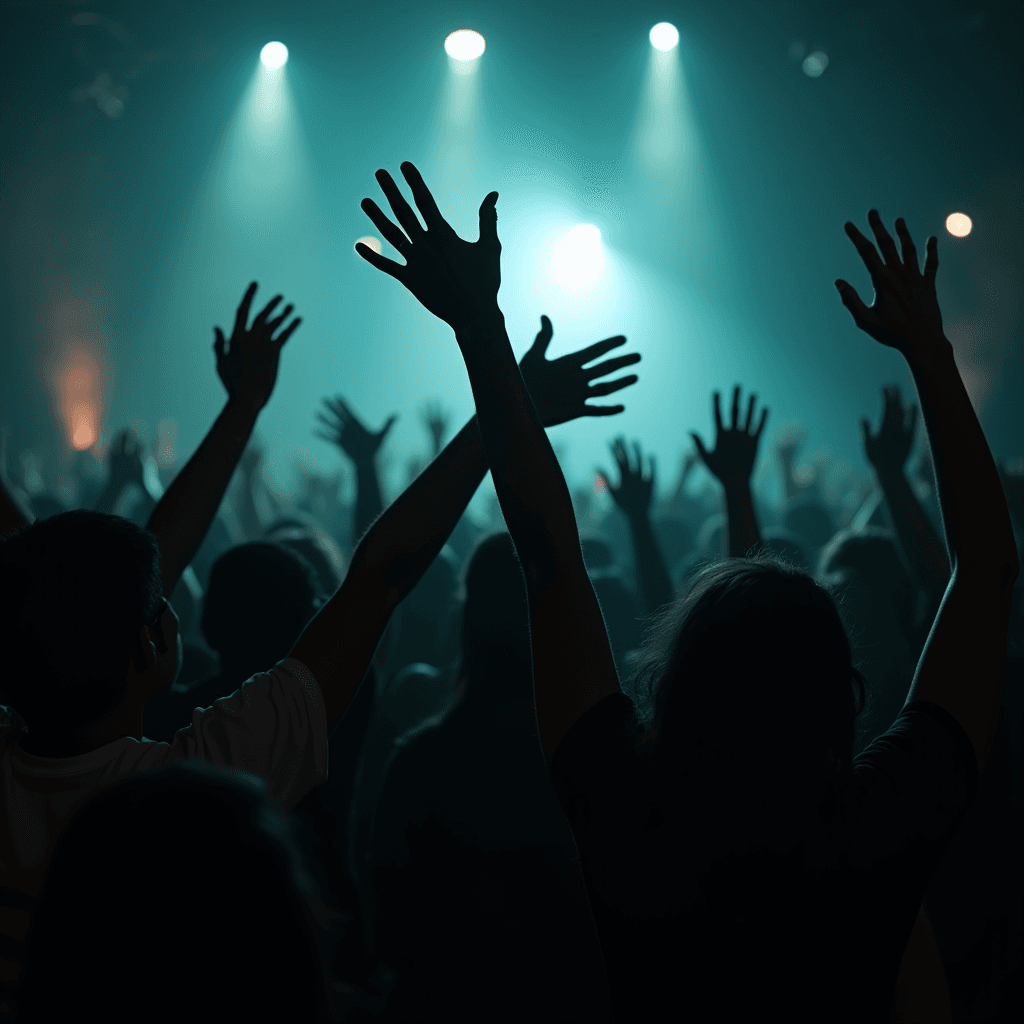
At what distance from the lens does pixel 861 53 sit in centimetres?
886

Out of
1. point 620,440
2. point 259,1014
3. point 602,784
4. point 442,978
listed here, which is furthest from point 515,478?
point 620,440

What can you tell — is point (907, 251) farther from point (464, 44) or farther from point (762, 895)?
point (464, 44)

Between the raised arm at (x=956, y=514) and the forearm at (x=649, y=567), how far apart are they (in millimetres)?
1377

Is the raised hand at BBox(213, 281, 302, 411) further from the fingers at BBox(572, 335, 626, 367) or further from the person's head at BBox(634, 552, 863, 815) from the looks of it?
the person's head at BBox(634, 552, 863, 815)

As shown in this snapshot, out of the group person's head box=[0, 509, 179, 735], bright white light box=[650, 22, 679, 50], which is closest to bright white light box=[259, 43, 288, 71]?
bright white light box=[650, 22, 679, 50]

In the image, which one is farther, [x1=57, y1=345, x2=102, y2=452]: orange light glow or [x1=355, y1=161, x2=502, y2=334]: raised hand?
→ [x1=57, y1=345, x2=102, y2=452]: orange light glow

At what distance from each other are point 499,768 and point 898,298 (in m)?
1.03

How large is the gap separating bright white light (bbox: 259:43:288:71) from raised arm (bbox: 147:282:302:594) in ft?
29.5

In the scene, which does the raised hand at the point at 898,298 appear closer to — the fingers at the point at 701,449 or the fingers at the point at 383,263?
the fingers at the point at 383,263

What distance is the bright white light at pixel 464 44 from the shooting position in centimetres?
868

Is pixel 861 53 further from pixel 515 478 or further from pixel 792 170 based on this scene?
pixel 515 478

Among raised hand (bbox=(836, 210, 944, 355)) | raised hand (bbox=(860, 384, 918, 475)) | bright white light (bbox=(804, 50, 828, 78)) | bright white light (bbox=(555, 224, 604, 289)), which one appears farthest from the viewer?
bright white light (bbox=(555, 224, 604, 289))

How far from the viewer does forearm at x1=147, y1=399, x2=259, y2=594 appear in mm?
1521

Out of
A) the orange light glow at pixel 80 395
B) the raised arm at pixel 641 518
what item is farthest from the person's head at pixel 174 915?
the orange light glow at pixel 80 395
